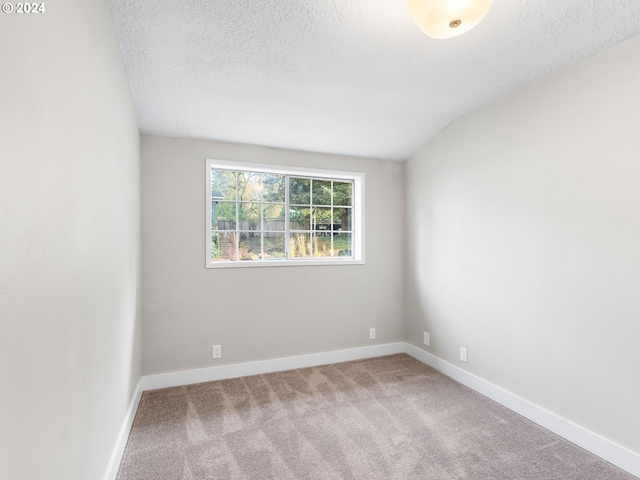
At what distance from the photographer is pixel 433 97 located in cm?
253

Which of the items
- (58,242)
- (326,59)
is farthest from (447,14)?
(58,242)

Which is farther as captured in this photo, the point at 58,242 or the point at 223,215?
the point at 223,215

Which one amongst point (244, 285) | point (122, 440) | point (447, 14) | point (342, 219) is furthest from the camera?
point (342, 219)

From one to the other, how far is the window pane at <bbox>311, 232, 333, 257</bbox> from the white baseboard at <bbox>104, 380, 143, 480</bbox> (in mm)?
2029

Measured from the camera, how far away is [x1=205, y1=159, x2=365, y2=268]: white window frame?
2.99 m

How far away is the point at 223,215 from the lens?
3.13m

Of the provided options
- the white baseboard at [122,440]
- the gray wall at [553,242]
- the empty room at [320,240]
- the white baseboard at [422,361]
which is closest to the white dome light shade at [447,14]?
the empty room at [320,240]

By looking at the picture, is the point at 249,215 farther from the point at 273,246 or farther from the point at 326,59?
the point at 326,59

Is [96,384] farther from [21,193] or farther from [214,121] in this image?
[214,121]

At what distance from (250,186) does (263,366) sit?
1794mm

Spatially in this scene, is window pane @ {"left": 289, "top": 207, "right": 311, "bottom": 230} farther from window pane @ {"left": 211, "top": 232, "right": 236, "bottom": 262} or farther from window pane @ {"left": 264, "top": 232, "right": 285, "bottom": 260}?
window pane @ {"left": 211, "top": 232, "right": 236, "bottom": 262}

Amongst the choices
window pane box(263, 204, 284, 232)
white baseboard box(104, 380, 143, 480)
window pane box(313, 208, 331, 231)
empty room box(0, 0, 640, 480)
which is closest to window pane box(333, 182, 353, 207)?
empty room box(0, 0, 640, 480)

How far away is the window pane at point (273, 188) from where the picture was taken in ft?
10.8

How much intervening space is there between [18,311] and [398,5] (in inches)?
75.4
